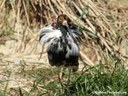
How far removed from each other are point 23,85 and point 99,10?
1110mm

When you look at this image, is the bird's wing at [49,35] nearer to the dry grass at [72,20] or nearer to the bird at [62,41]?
the bird at [62,41]

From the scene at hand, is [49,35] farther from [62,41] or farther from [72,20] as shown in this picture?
[72,20]

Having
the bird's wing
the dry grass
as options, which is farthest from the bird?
the dry grass

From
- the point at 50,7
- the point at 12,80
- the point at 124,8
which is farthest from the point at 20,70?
the point at 124,8

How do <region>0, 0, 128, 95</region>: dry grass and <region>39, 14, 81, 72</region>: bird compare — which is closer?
<region>39, 14, 81, 72</region>: bird

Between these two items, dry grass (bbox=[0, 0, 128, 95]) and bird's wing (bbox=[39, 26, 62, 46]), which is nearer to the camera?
bird's wing (bbox=[39, 26, 62, 46])

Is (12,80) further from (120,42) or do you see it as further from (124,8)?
(124,8)

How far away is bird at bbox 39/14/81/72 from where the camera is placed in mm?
3309

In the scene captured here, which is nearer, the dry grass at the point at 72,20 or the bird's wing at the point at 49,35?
the bird's wing at the point at 49,35

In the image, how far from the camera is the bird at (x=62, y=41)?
10.9ft

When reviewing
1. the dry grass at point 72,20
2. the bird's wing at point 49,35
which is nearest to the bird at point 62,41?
the bird's wing at point 49,35

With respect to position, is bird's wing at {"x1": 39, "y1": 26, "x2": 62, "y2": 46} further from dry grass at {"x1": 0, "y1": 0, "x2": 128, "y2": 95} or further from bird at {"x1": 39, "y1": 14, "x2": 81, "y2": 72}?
dry grass at {"x1": 0, "y1": 0, "x2": 128, "y2": 95}

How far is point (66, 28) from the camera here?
130 inches

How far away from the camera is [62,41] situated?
332cm
